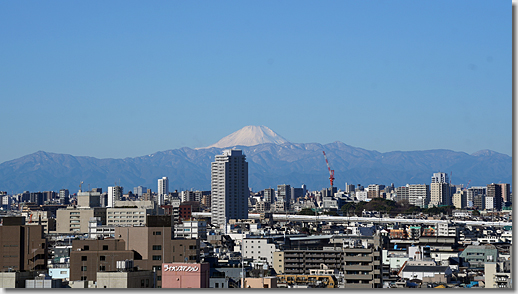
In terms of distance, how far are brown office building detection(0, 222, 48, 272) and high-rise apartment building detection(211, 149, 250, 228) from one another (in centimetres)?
5697

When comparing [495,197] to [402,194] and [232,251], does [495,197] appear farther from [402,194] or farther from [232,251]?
Result: [232,251]

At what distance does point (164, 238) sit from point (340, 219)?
66.8 meters

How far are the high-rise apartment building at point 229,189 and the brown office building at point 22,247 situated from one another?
57.0m

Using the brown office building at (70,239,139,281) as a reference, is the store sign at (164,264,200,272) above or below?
above

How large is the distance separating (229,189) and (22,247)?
2358 inches

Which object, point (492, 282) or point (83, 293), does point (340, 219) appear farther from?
point (83, 293)

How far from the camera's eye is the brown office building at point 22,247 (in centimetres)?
2061

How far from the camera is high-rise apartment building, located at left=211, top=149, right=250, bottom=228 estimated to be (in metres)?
79.6

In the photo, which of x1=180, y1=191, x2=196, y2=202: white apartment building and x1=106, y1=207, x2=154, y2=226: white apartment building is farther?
x1=180, y1=191, x2=196, y2=202: white apartment building

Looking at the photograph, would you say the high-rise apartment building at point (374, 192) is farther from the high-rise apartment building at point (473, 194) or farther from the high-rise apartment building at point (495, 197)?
the high-rise apartment building at point (495, 197)

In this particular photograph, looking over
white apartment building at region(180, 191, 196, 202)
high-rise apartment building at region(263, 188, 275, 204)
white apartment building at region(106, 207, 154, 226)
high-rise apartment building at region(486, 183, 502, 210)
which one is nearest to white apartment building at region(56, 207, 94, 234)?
white apartment building at region(106, 207, 154, 226)

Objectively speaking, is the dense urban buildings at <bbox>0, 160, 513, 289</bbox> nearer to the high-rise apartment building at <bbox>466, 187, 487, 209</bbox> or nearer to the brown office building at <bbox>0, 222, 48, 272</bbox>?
the brown office building at <bbox>0, 222, 48, 272</bbox>

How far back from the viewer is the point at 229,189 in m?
80.8

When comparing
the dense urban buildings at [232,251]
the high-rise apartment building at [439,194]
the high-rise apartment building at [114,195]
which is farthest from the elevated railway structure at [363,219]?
the high-rise apartment building at [439,194]
